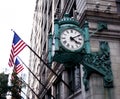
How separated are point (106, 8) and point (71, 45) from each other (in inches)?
191

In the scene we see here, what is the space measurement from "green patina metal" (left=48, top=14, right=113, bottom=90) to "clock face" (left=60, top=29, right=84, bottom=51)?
17cm

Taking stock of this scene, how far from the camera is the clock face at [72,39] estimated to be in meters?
11.7

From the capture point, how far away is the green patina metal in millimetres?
11838

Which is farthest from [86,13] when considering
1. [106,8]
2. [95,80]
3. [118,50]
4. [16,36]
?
[16,36]

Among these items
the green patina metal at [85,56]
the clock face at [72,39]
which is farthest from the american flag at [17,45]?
the clock face at [72,39]

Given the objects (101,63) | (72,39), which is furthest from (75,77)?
(72,39)

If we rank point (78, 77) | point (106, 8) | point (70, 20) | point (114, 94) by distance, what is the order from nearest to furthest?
point (70, 20) → point (114, 94) → point (106, 8) → point (78, 77)

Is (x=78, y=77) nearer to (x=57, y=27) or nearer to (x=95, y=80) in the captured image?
(x=95, y=80)

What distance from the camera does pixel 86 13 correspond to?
Result: 1471cm

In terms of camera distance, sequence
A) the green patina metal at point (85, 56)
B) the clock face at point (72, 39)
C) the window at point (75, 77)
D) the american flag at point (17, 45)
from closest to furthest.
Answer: the clock face at point (72, 39), the green patina metal at point (85, 56), the window at point (75, 77), the american flag at point (17, 45)

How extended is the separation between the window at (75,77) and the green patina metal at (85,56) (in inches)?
107

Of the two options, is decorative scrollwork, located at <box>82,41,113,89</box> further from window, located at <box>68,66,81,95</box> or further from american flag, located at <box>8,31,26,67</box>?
american flag, located at <box>8,31,26,67</box>

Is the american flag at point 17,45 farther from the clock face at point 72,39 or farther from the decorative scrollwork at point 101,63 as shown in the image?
the clock face at point 72,39

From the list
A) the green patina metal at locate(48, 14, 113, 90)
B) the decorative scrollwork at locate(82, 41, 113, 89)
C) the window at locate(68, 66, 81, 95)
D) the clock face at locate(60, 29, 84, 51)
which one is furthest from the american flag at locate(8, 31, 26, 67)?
the clock face at locate(60, 29, 84, 51)
